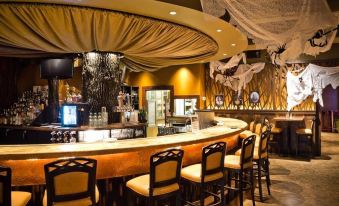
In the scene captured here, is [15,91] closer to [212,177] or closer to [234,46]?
[234,46]

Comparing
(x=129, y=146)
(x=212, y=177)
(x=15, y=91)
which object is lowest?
(x=212, y=177)

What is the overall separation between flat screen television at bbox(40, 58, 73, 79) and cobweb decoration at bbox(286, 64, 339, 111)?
20.5 ft

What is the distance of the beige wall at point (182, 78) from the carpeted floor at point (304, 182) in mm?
4017

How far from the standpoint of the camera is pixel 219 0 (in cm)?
193

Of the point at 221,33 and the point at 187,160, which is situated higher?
the point at 221,33

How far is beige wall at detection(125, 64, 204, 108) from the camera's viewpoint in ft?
35.9

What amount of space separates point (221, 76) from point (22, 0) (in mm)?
6977

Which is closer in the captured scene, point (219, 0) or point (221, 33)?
point (219, 0)

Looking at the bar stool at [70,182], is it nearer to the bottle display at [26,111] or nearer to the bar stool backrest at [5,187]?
the bar stool backrest at [5,187]

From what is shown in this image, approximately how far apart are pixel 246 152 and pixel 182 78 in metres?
7.43

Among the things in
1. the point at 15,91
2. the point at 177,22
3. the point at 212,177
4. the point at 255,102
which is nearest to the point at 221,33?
the point at 177,22

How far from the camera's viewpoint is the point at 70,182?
2535 mm

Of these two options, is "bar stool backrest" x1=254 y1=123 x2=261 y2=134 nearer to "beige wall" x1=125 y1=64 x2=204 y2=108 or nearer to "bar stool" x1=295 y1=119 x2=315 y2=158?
"bar stool" x1=295 y1=119 x2=315 y2=158

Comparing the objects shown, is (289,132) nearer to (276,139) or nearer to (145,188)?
(276,139)
